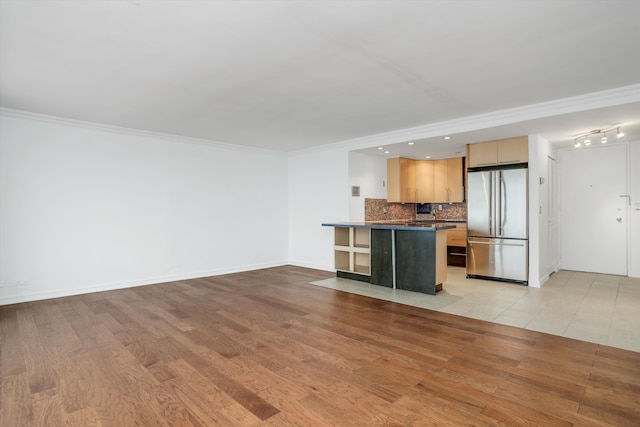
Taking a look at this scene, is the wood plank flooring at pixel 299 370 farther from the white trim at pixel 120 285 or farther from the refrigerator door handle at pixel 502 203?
the refrigerator door handle at pixel 502 203

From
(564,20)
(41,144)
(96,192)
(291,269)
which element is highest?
(564,20)

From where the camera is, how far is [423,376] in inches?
101

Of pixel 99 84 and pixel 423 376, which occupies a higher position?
pixel 99 84

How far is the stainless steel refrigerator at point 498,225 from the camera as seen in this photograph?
217 inches

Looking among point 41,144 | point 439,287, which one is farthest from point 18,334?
point 439,287

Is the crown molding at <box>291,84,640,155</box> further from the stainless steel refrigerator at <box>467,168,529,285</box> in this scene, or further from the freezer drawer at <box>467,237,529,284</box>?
the freezer drawer at <box>467,237,529,284</box>

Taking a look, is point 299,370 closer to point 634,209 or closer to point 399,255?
point 399,255

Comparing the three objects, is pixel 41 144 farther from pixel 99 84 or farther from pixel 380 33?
pixel 380 33

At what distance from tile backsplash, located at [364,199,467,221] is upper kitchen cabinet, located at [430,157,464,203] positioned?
0.57 m

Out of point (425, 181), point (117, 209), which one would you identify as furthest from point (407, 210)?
point (117, 209)

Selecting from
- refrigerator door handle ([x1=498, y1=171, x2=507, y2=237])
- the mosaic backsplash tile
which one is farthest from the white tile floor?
the mosaic backsplash tile

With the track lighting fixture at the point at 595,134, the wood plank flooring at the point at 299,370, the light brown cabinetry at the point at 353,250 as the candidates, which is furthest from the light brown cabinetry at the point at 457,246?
the wood plank flooring at the point at 299,370

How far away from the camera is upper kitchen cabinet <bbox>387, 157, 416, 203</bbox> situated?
25.0 feet

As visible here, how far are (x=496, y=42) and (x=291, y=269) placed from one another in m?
5.66
